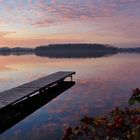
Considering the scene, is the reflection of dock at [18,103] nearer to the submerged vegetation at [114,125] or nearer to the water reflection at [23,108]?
the water reflection at [23,108]

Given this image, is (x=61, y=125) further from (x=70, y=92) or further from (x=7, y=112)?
(x=70, y=92)

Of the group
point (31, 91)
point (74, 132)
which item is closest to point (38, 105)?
point (31, 91)

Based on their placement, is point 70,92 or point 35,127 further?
point 70,92

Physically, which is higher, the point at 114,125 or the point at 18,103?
the point at 114,125

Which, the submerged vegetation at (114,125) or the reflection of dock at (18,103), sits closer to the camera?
the submerged vegetation at (114,125)

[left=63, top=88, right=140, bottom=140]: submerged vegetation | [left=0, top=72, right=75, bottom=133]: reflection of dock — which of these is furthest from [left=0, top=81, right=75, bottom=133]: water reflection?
[left=63, top=88, right=140, bottom=140]: submerged vegetation

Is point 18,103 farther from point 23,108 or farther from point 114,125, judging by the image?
point 114,125

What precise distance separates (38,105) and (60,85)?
7.81 metres

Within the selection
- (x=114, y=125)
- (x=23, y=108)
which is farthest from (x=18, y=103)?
(x=114, y=125)

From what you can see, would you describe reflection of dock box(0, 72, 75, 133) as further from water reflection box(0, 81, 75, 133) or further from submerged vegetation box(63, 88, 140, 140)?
submerged vegetation box(63, 88, 140, 140)

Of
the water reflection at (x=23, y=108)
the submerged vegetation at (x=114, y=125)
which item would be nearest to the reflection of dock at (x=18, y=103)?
the water reflection at (x=23, y=108)

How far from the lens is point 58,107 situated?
18.4m

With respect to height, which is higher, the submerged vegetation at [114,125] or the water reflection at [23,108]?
the submerged vegetation at [114,125]

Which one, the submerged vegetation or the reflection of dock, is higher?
the submerged vegetation
